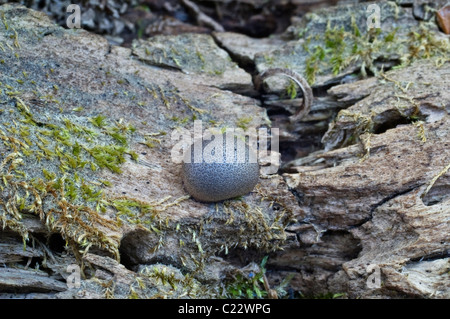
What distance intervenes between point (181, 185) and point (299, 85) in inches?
66.5

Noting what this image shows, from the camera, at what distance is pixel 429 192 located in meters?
3.95

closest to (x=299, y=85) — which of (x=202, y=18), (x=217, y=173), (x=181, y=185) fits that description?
(x=217, y=173)

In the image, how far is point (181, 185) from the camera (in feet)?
13.5

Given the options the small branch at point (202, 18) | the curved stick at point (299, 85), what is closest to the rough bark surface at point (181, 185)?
the curved stick at point (299, 85)

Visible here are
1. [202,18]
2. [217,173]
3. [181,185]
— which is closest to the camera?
[217,173]

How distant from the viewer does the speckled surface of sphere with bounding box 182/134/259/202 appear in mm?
3803

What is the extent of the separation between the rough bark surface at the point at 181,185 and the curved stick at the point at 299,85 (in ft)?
0.52

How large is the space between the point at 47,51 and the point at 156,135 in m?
1.47

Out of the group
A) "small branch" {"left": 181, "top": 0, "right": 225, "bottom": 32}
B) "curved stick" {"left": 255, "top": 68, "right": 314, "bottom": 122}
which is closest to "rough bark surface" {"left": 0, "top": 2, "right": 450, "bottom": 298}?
"curved stick" {"left": 255, "top": 68, "right": 314, "bottom": 122}

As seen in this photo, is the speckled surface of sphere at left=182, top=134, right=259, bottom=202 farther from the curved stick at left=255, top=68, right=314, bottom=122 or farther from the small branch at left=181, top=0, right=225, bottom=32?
the small branch at left=181, top=0, right=225, bottom=32

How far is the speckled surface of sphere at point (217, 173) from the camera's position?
3803 mm

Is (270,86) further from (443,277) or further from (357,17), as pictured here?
(443,277)

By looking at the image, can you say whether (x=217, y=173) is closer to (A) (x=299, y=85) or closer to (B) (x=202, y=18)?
(A) (x=299, y=85)

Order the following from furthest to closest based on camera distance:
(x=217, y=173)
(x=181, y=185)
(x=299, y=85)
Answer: (x=299, y=85)
(x=181, y=185)
(x=217, y=173)
